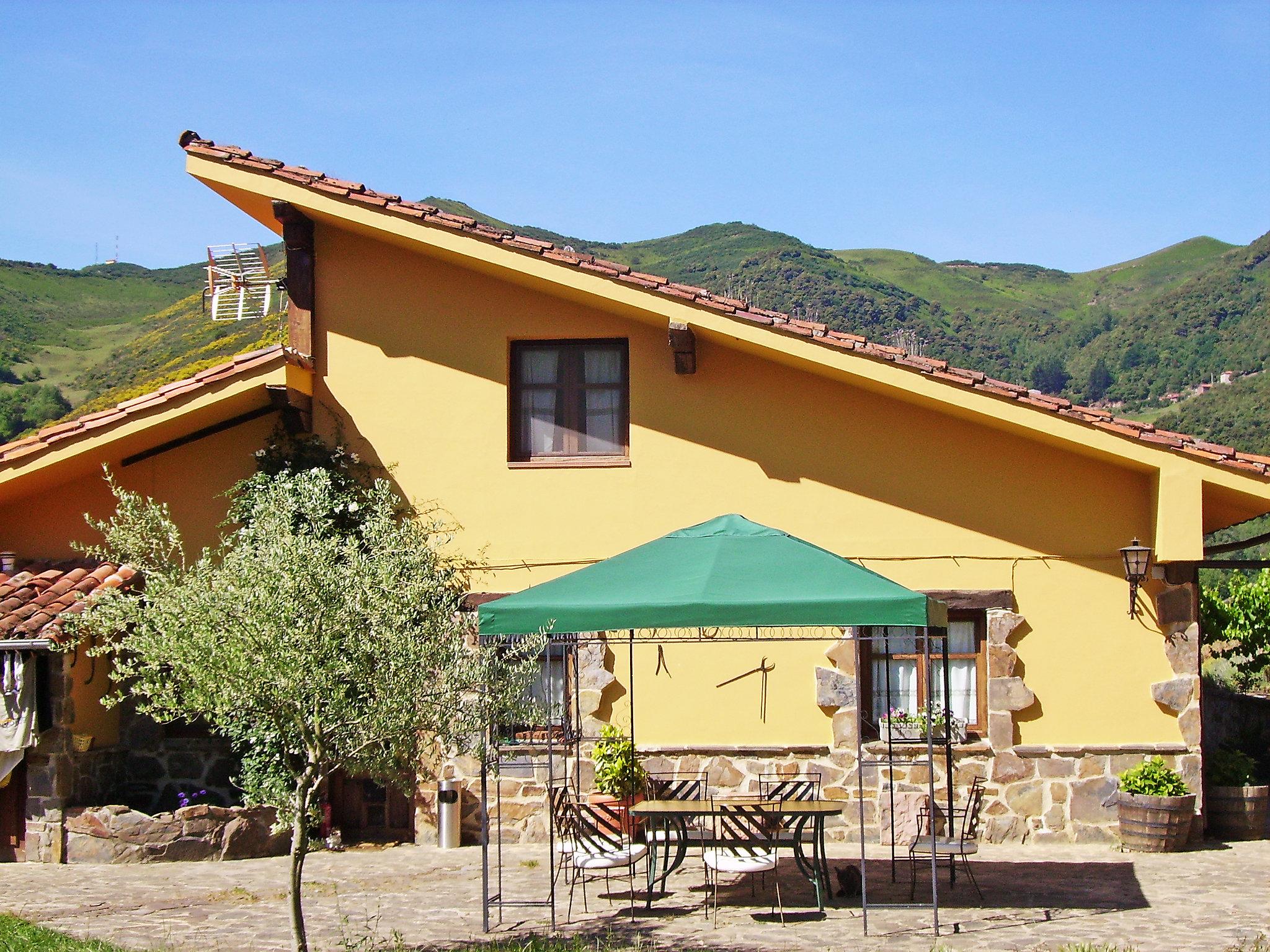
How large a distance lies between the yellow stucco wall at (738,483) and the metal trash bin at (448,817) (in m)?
1.78

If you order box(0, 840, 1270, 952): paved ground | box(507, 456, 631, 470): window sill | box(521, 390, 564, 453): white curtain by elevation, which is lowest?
box(0, 840, 1270, 952): paved ground

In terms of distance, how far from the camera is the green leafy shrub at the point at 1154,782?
11703mm

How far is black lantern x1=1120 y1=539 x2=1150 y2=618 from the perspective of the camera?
11789mm

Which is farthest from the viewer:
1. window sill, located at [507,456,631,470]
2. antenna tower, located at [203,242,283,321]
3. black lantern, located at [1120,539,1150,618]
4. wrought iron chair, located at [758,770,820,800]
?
antenna tower, located at [203,242,283,321]

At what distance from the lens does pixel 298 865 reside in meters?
7.71

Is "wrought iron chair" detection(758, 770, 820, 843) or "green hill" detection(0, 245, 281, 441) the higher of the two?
"green hill" detection(0, 245, 281, 441)

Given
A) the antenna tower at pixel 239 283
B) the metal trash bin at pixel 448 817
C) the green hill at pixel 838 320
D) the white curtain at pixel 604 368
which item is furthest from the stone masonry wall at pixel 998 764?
the green hill at pixel 838 320

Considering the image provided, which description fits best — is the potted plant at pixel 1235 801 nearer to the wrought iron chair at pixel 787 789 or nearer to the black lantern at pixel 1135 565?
the black lantern at pixel 1135 565

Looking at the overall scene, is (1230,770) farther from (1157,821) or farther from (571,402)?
(571,402)

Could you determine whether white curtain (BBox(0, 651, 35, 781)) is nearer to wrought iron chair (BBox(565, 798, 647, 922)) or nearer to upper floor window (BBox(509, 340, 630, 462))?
upper floor window (BBox(509, 340, 630, 462))

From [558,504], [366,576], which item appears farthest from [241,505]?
[366,576]

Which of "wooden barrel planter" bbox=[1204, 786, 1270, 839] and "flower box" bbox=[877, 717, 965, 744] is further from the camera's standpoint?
"flower box" bbox=[877, 717, 965, 744]

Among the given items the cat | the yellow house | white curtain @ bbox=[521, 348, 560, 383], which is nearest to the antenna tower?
the yellow house

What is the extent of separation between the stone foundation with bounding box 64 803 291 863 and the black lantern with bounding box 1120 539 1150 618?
797 centimetres
